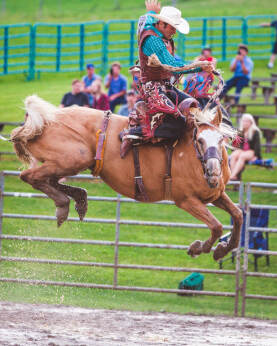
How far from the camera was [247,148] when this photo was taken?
1285 centimetres

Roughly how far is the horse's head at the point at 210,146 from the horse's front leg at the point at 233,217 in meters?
0.58

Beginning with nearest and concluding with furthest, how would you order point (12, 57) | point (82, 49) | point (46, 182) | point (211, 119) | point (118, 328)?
point (211, 119) → point (46, 182) → point (118, 328) → point (12, 57) → point (82, 49)

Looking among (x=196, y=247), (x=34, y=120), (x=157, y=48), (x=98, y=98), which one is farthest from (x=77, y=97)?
(x=157, y=48)

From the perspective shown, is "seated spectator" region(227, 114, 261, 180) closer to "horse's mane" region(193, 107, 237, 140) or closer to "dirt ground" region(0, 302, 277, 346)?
"dirt ground" region(0, 302, 277, 346)

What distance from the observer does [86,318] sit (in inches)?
349

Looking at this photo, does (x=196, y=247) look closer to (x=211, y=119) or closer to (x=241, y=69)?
(x=211, y=119)

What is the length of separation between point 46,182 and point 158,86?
1476mm

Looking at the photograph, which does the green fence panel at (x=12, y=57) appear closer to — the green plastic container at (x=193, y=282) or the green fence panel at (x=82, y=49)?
the green fence panel at (x=82, y=49)

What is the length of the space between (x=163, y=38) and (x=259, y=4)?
32.6 m

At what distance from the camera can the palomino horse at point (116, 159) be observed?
7102 millimetres

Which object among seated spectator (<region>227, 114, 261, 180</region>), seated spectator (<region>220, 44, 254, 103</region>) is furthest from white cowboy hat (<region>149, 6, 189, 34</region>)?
seated spectator (<region>220, 44, 254, 103</region>)

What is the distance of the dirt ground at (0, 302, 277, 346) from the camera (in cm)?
780

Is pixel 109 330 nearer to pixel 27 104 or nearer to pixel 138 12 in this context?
pixel 27 104

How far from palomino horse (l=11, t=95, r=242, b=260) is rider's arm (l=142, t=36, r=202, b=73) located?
564mm
